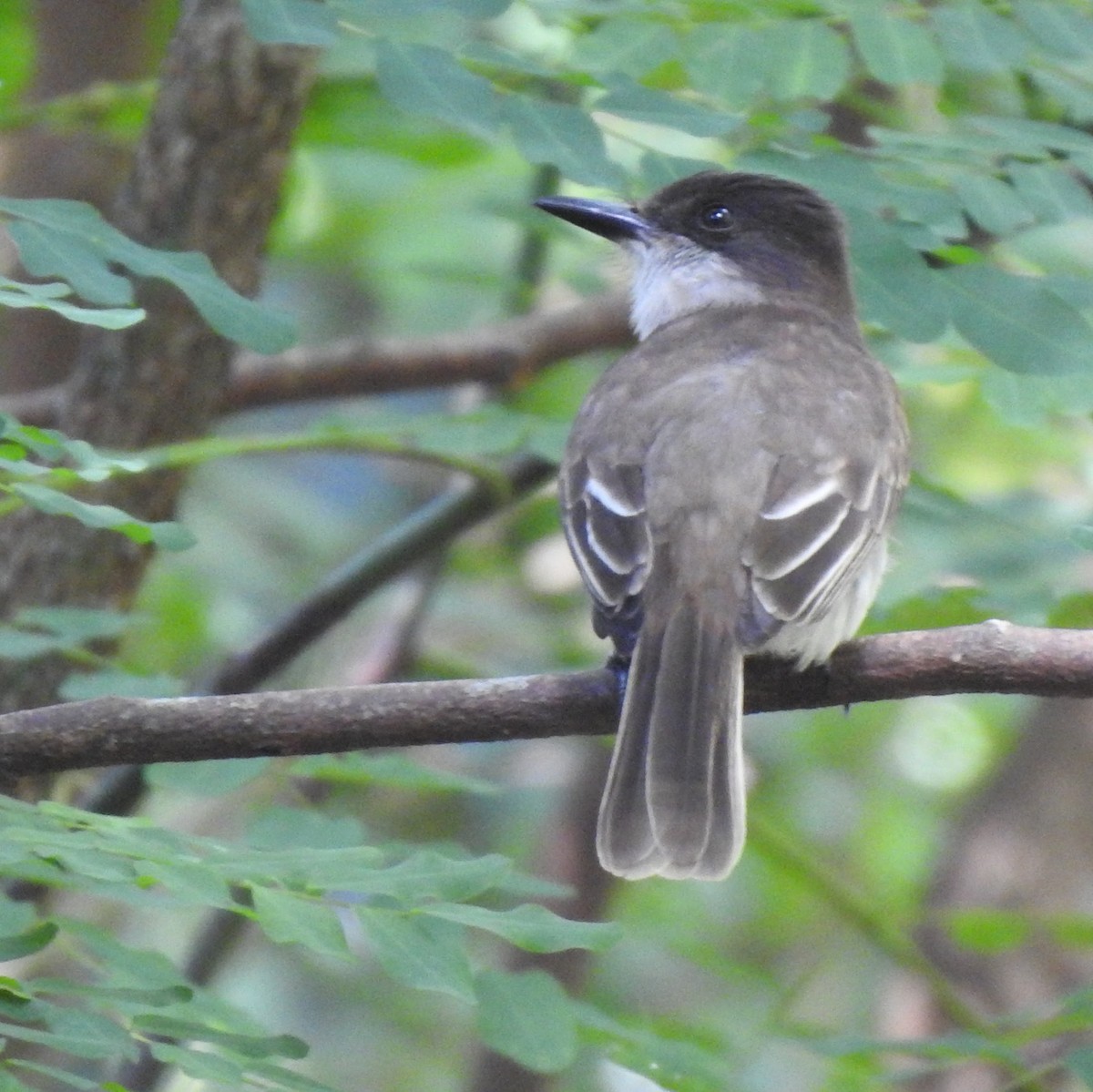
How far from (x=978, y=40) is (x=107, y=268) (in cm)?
168

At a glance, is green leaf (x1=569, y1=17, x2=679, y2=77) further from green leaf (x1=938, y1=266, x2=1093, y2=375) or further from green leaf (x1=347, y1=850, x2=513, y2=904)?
green leaf (x1=347, y1=850, x2=513, y2=904)

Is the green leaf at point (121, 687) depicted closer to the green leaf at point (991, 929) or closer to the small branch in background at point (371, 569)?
the small branch in background at point (371, 569)

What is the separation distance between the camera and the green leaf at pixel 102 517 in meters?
2.52

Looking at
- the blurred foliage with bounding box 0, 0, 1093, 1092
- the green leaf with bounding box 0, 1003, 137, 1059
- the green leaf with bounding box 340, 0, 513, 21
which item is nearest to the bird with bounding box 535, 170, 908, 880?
the blurred foliage with bounding box 0, 0, 1093, 1092

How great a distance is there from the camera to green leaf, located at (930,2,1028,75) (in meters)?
3.50

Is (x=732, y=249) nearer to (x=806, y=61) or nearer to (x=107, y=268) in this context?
(x=806, y=61)

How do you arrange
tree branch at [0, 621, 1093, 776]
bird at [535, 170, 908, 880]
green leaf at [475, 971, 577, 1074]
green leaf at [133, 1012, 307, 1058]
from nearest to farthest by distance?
green leaf at [133, 1012, 307, 1058] → tree branch at [0, 621, 1093, 776] → green leaf at [475, 971, 577, 1074] → bird at [535, 170, 908, 880]

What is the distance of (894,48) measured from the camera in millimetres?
3527

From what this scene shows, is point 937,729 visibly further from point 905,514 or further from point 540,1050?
point 540,1050

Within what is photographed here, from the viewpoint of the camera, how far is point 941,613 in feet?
12.2

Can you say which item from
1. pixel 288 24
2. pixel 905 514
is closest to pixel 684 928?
pixel 905 514

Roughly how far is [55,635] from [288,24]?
1389 mm

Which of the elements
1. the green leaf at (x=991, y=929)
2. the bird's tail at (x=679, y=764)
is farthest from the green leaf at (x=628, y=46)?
the green leaf at (x=991, y=929)

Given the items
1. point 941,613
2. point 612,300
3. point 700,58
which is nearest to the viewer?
point 700,58
